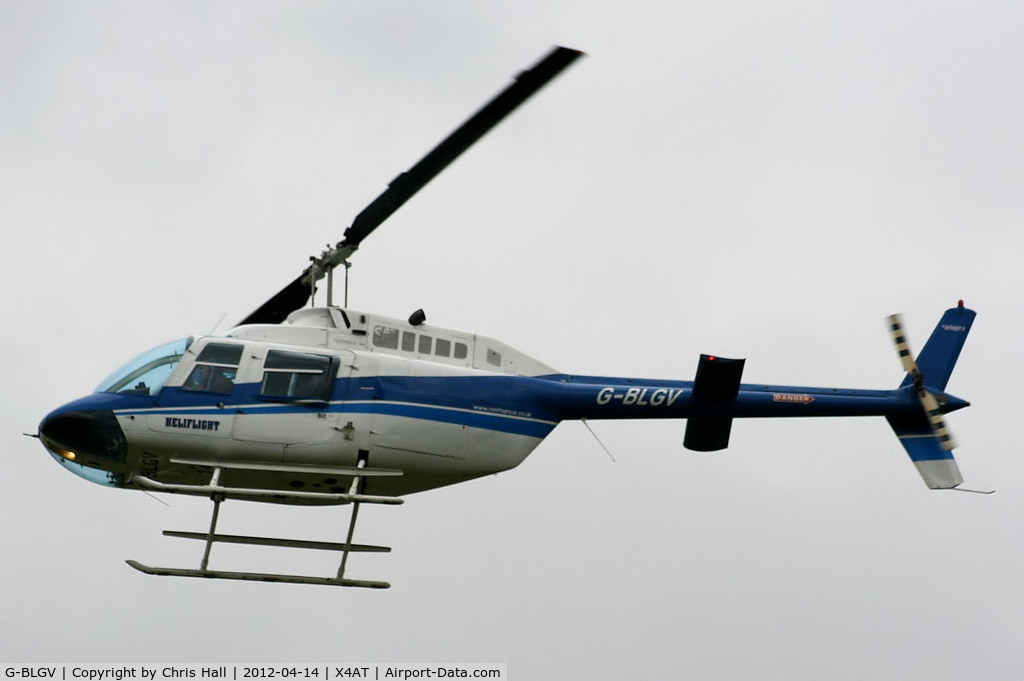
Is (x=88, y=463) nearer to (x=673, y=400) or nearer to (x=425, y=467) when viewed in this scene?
(x=425, y=467)

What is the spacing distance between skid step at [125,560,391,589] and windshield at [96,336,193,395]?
2.12m

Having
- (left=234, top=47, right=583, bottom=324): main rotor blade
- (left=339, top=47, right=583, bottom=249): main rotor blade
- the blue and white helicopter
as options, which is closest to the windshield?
the blue and white helicopter

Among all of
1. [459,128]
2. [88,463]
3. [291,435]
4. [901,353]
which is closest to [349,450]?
[291,435]

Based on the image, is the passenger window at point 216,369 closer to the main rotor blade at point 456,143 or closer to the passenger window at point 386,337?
the passenger window at point 386,337

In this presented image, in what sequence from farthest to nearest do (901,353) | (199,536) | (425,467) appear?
1. (901,353)
2. (425,467)
3. (199,536)

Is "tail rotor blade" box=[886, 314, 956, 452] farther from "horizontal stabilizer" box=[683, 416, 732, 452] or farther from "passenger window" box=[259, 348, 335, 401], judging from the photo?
"passenger window" box=[259, 348, 335, 401]

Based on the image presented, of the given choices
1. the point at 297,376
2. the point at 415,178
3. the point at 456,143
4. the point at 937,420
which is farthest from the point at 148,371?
the point at 937,420

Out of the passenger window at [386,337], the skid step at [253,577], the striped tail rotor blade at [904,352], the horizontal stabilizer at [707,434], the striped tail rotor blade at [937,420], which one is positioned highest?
the striped tail rotor blade at [904,352]

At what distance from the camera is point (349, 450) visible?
1548cm

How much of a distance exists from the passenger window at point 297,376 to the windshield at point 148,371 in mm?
1051

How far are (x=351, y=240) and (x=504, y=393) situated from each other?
2.67 metres

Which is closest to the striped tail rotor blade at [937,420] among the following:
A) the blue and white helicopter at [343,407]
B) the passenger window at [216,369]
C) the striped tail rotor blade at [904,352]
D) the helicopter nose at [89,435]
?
the striped tail rotor blade at [904,352]

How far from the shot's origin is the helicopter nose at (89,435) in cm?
1512

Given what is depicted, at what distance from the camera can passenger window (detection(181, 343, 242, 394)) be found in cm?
1533
